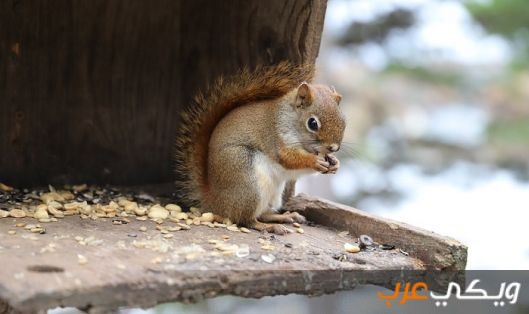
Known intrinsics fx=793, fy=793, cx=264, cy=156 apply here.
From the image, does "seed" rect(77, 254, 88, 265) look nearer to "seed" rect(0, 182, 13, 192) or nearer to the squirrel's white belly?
the squirrel's white belly

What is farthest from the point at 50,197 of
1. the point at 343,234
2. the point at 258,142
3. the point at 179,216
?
the point at 343,234

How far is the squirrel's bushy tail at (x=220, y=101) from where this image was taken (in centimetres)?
258

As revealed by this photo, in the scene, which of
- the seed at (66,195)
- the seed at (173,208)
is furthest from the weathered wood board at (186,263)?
the seed at (66,195)

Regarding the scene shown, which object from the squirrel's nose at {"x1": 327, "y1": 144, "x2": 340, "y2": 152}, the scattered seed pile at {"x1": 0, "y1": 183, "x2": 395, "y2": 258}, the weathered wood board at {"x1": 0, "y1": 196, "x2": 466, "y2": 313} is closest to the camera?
the weathered wood board at {"x1": 0, "y1": 196, "x2": 466, "y2": 313}

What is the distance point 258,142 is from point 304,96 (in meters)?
0.20

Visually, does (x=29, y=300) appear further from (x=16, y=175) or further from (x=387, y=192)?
(x=387, y=192)

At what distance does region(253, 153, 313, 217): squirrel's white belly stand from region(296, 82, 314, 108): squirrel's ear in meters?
0.20

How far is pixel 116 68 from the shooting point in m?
2.84

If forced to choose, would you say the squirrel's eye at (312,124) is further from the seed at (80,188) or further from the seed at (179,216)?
the seed at (80,188)

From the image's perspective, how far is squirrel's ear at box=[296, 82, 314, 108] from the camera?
2459 millimetres

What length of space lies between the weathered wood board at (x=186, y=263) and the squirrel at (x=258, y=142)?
15cm

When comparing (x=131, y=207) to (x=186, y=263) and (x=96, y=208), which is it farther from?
(x=186, y=263)

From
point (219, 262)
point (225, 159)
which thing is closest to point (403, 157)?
point (225, 159)

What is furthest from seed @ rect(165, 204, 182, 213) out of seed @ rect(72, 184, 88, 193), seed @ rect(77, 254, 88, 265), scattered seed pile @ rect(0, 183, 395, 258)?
seed @ rect(77, 254, 88, 265)
